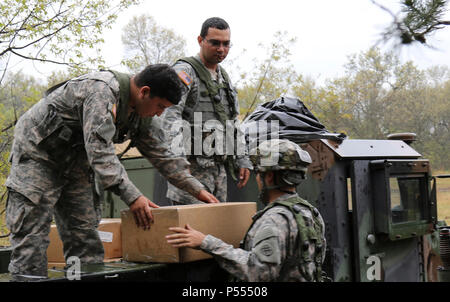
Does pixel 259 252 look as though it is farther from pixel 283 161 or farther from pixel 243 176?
pixel 243 176

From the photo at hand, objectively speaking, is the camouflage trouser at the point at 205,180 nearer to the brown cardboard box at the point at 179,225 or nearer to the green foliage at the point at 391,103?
the brown cardboard box at the point at 179,225

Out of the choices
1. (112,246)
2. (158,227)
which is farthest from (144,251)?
(112,246)

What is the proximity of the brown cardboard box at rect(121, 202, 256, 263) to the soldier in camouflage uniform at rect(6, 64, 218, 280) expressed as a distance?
97 millimetres

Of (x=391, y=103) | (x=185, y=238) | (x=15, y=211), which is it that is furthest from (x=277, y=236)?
(x=391, y=103)

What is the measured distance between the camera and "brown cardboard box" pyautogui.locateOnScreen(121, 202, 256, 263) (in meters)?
2.74

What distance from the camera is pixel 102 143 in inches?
110

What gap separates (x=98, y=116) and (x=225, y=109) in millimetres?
1486

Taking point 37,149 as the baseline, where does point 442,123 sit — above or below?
above

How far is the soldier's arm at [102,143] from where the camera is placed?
2.77 m

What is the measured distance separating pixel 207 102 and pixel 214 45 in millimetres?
435

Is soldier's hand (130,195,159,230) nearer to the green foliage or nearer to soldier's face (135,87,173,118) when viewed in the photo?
soldier's face (135,87,173,118)

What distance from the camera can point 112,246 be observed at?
3318 mm

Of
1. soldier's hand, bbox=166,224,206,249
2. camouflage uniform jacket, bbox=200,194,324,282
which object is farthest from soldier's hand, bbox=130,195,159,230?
camouflage uniform jacket, bbox=200,194,324,282

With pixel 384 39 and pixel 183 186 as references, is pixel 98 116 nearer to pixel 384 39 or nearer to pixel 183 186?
pixel 183 186
